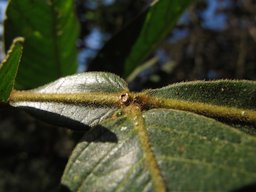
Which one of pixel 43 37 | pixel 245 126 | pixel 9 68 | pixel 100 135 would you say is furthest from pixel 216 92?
pixel 43 37

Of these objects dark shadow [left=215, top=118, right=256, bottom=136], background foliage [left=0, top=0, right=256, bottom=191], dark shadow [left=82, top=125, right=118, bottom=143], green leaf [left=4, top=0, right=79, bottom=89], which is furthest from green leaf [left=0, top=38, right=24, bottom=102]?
background foliage [left=0, top=0, right=256, bottom=191]

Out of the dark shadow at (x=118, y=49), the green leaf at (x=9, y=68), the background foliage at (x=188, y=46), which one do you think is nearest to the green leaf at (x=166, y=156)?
the green leaf at (x=9, y=68)

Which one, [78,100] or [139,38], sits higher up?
[78,100]

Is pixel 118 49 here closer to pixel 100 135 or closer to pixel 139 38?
pixel 139 38

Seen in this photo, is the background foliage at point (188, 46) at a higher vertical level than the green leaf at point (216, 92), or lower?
lower

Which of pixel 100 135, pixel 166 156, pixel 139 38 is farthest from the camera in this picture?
pixel 139 38

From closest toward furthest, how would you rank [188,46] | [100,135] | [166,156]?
[166,156], [100,135], [188,46]

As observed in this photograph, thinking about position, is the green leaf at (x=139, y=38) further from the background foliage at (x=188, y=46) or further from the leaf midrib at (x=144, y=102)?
the background foliage at (x=188, y=46)

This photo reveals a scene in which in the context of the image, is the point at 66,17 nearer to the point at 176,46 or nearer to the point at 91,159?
the point at 91,159
